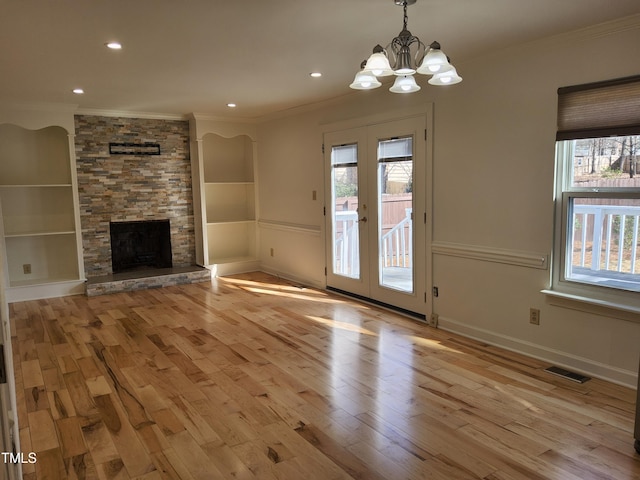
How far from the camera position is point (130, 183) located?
21.2 ft

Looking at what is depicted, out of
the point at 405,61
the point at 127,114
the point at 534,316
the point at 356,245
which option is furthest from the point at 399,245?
the point at 127,114

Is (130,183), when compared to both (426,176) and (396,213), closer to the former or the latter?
(396,213)

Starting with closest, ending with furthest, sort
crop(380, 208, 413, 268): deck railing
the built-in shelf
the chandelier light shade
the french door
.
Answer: the chandelier light shade, the french door, crop(380, 208, 413, 268): deck railing, the built-in shelf

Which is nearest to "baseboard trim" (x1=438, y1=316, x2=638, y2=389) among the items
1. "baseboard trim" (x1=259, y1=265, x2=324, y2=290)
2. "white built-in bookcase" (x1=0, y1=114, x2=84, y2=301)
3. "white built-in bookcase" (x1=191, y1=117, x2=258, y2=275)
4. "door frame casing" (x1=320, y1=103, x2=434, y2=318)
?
"door frame casing" (x1=320, y1=103, x2=434, y2=318)

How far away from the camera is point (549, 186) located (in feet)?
11.1

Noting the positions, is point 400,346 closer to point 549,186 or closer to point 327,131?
point 549,186

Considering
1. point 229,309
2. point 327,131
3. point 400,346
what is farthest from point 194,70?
point 400,346

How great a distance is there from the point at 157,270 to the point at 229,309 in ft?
6.57

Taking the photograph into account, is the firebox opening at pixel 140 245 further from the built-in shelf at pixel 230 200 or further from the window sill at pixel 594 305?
the window sill at pixel 594 305

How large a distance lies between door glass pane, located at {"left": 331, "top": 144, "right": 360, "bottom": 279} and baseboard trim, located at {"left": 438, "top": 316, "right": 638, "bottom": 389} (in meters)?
1.47

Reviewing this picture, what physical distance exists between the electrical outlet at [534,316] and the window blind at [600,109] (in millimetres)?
1283

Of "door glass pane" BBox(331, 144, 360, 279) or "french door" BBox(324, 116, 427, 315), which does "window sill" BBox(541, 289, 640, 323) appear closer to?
"french door" BBox(324, 116, 427, 315)

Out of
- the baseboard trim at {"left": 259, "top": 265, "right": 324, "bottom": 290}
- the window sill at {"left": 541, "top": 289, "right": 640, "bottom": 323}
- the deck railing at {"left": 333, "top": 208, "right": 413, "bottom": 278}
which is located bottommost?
the baseboard trim at {"left": 259, "top": 265, "right": 324, "bottom": 290}

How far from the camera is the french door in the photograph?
4496 mm
